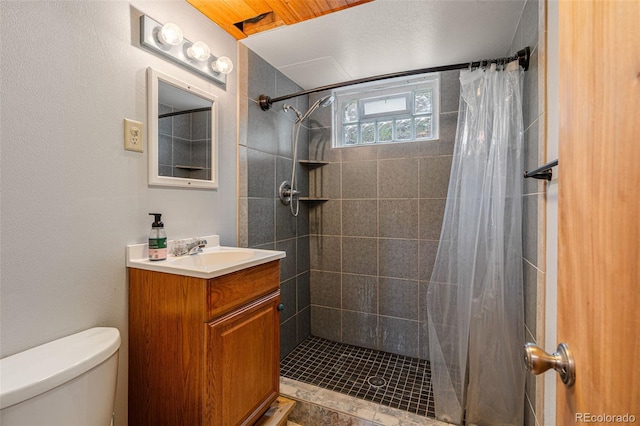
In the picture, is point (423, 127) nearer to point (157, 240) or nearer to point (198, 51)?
point (198, 51)

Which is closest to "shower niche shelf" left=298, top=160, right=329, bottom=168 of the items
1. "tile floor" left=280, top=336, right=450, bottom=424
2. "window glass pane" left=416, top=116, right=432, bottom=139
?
"window glass pane" left=416, top=116, right=432, bottom=139

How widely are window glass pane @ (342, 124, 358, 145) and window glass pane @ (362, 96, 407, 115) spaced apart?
0.55ft

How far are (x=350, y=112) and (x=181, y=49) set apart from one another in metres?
1.48

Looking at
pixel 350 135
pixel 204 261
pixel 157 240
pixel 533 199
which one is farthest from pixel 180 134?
pixel 533 199

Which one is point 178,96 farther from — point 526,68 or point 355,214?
→ point 526,68

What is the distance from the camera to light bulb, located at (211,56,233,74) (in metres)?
1.53

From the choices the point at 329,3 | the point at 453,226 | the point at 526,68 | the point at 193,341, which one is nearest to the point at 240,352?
the point at 193,341

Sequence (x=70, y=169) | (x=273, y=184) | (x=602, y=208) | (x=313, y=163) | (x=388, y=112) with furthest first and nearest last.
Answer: (x=313, y=163) < (x=388, y=112) < (x=273, y=184) < (x=70, y=169) < (x=602, y=208)

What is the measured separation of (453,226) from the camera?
1581 mm

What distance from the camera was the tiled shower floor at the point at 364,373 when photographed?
1664mm

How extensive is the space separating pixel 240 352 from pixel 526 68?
6.32 ft

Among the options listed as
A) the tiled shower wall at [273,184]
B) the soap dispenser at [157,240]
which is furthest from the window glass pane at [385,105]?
the soap dispenser at [157,240]

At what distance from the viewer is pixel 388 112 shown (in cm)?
233

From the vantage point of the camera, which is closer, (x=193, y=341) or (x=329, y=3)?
(x=193, y=341)
